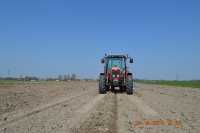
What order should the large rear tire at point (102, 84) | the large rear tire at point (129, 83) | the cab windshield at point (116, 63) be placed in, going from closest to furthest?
the large rear tire at point (129, 83)
the large rear tire at point (102, 84)
the cab windshield at point (116, 63)

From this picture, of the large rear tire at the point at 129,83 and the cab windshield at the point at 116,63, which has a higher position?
the cab windshield at the point at 116,63

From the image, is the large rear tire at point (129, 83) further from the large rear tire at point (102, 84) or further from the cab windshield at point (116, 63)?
the large rear tire at point (102, 84)

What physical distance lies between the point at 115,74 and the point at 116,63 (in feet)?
3.39

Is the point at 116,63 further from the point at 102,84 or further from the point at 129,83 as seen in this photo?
the point at 129,83

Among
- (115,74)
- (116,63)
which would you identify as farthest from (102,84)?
(116,63)

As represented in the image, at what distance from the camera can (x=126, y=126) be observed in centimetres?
1154

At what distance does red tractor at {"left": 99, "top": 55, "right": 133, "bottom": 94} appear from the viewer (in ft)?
98.9

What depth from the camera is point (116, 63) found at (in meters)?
31.5

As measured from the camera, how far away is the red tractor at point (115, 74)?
30156 mm

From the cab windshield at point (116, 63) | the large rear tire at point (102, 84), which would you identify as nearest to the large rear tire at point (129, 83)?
the cab windshield at point (116, 63)

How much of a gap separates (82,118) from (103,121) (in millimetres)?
1205

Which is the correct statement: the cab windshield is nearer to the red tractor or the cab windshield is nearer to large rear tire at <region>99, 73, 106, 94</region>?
the red tractor

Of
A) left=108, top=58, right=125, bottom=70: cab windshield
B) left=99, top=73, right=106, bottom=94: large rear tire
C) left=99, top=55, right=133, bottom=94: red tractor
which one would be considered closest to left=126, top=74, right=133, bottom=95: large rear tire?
left=99, top=55, right=133, bottom=94: red tractor

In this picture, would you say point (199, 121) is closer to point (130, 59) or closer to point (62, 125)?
point (62, 125)
